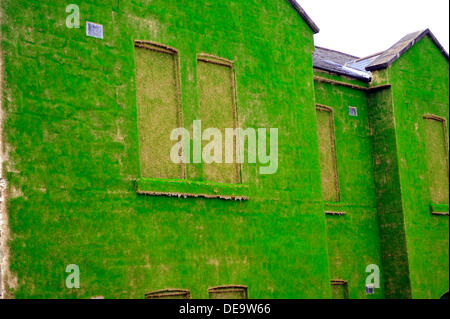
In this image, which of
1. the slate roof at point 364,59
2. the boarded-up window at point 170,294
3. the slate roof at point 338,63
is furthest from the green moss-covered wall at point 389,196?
the boarded-up window at point 170,294

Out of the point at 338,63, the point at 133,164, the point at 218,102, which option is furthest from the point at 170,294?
the point at 338,63

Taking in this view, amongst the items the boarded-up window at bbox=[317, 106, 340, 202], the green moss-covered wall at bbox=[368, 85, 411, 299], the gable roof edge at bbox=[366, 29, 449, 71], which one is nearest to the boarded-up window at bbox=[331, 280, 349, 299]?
the green moss-covered wall at bbox=[368, 85, 411, 299]

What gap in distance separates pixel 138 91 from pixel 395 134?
24.5 ft

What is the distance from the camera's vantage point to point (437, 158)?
58.0 feet

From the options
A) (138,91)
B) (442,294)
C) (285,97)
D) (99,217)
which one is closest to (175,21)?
(138,91)

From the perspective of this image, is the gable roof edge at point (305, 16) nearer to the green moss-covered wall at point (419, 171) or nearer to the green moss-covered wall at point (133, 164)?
the green moss-covered wall at point (133, 164)

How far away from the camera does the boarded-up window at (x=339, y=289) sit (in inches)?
597

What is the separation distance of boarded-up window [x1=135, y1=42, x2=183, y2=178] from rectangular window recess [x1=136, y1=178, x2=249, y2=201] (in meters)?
0.25

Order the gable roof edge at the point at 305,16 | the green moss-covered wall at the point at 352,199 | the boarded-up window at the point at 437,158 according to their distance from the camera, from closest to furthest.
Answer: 1. the gable roof edge at the point at 305,16
2. the green moss-covered wall at the point at 352,199
3. the boarded-up window at the point at 437,158

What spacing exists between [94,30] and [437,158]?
10.3 meters

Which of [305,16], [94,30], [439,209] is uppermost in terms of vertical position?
[305,16]

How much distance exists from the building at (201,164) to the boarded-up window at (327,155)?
0.11 ft

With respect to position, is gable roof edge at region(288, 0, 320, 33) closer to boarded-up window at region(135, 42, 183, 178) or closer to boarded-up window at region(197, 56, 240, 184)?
boarded-up window at region(197, 56, 240, 184)

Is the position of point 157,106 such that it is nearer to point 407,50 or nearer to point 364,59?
point 407,50
